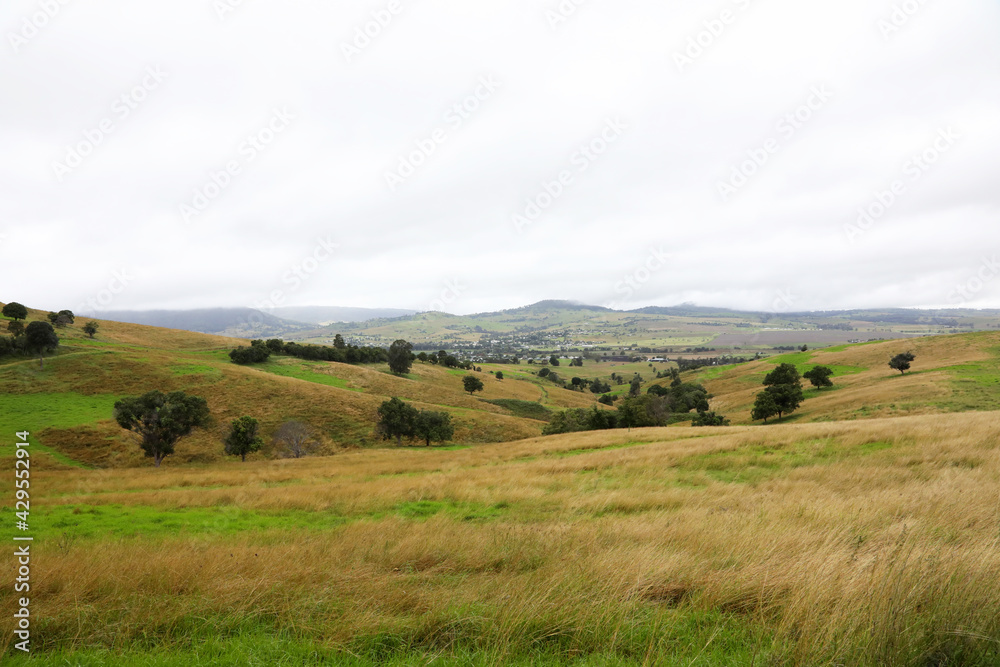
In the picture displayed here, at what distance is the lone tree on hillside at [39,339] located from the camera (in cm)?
4909

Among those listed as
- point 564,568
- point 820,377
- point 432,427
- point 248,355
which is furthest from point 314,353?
point 820,377

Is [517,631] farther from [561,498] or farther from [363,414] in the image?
[363,414]

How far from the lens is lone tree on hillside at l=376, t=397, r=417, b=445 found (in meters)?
46.9

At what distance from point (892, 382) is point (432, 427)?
54.5 m

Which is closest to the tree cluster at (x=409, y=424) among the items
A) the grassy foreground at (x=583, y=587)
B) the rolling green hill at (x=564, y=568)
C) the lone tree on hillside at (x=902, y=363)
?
the rolling green hill at (x=564, y=568)

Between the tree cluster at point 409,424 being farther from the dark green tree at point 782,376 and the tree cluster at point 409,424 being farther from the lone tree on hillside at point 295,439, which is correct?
the dark green tree at point 782,376

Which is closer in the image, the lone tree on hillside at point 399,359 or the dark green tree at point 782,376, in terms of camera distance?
the dark green tree at point 782,376

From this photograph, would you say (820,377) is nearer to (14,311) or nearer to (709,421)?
(709,421)

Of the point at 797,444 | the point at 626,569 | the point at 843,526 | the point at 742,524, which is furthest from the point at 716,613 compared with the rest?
the point at 797,444

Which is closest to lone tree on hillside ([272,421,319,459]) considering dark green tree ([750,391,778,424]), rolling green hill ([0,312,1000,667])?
rolling green hill ([0,312,1000,667])

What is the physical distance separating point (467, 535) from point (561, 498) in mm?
4574

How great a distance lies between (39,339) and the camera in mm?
49406

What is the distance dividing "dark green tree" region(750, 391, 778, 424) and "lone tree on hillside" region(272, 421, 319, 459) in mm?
50216

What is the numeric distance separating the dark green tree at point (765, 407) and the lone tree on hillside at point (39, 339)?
85713 mm
